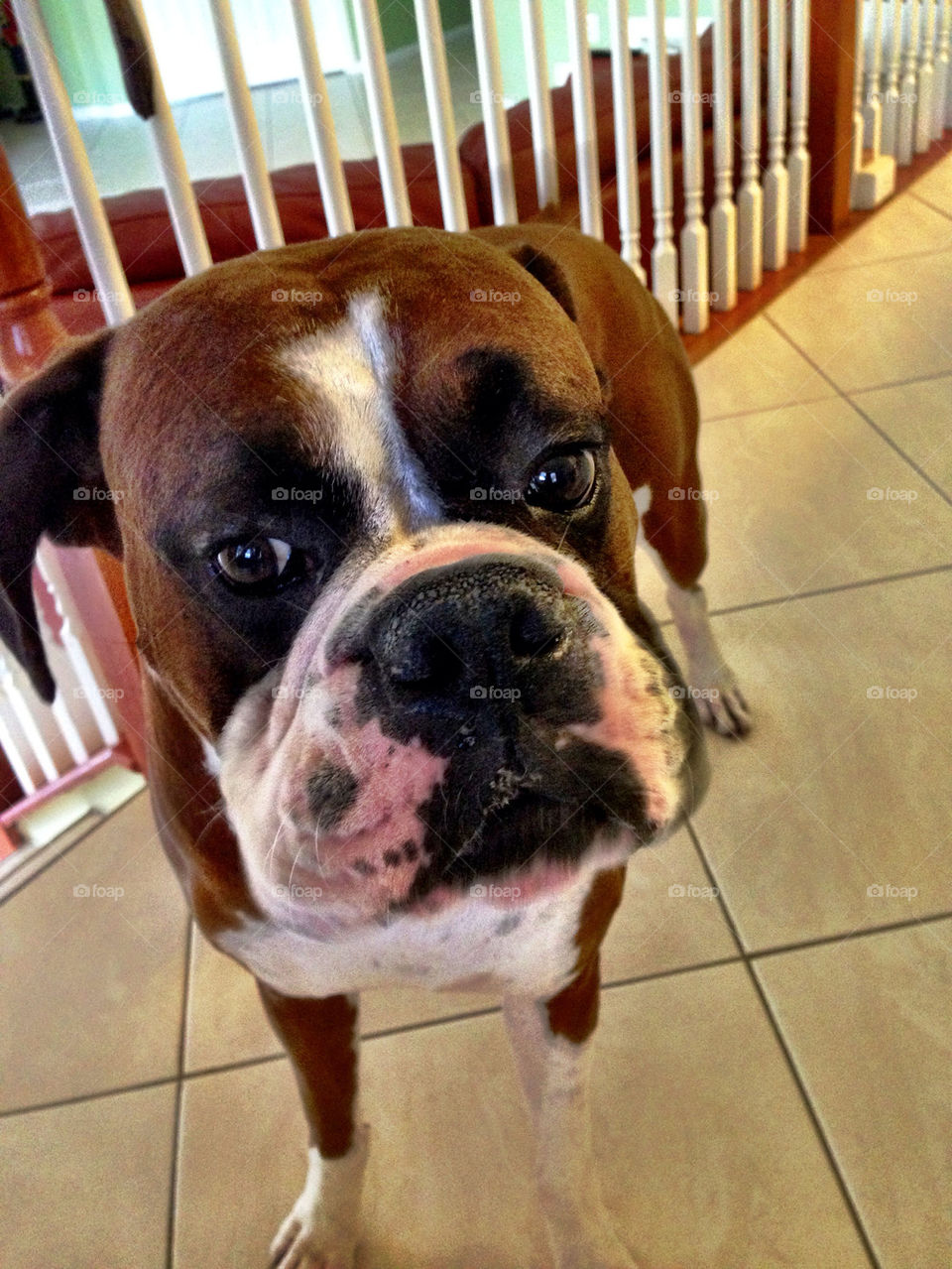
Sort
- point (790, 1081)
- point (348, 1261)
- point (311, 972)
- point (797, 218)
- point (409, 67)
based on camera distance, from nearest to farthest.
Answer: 1. point (311, 972)
2. point (348, 1261)
3. point (790, 1081)
4. point (797, 218)
5. point (409, 67)

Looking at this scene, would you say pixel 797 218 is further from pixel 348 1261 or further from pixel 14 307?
pixel 348 1261

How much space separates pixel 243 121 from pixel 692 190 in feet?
5.38

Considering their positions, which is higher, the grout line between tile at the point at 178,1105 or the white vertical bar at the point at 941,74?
the white vertical bar at the point at 941,74

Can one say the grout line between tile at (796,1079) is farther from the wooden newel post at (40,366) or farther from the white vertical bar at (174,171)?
the white vertical bar at (174,171)

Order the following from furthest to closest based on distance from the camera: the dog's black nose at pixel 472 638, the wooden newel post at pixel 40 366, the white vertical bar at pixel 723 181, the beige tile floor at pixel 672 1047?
the white vertical bar at pixel 723 181 < the wooden newel post at pixel 40 366 < the beige tile floor at pixel 672 1047 < the dog's black nose at pixel 472 638

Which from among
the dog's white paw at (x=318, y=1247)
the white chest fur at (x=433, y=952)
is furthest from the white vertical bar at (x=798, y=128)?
the dog's white paw at (x=318, y=1247)

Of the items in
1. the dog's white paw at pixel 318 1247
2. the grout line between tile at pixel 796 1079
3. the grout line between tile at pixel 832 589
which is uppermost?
the dog's white paw at pixel 318 1247

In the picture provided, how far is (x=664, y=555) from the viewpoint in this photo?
1.80 meters

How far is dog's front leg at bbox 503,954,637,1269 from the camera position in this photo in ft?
3.94

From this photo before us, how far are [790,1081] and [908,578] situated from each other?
46.9 inches

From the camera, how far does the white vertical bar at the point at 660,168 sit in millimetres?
2590

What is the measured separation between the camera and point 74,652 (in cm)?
203

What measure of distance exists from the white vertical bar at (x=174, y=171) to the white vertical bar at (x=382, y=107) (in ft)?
1.27

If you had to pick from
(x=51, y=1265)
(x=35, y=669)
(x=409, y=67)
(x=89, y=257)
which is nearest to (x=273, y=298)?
(x=35, y=669)
